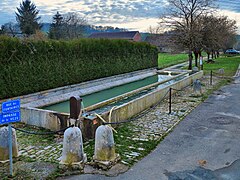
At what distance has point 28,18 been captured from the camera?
41.3 metres

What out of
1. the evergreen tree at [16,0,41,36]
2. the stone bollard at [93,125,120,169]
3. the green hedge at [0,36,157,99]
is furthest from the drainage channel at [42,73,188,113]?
the evergreen tree at [16,0,41,36]

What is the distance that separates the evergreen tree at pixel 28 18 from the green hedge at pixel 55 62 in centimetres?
2242

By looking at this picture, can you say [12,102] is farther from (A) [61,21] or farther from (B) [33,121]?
(A) [61,21]

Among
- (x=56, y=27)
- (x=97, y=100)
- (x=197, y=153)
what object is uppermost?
(x=56, y=27)

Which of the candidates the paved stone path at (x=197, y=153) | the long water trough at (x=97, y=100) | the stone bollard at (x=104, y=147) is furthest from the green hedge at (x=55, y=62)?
the paved stone path at (x=197, y=153)

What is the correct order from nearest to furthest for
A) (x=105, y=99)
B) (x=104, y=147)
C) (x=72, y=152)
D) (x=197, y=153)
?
(x=72, y=152) < (x=104, y=147) < (x=197, y=153) < (x=105, y=99)

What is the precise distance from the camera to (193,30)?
24.2 metres

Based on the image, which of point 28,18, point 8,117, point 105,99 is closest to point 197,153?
point 8,117

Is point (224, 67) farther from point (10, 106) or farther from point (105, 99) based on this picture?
point (10, 106)

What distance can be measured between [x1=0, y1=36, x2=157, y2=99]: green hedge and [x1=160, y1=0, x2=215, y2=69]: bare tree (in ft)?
19.1

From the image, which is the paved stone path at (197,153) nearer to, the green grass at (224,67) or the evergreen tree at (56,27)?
the green grass at (224,67)

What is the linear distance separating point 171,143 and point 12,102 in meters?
4.00

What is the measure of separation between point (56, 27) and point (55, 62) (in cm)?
3579

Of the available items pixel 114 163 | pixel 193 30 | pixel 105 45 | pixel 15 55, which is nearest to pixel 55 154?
pixel 114 163
